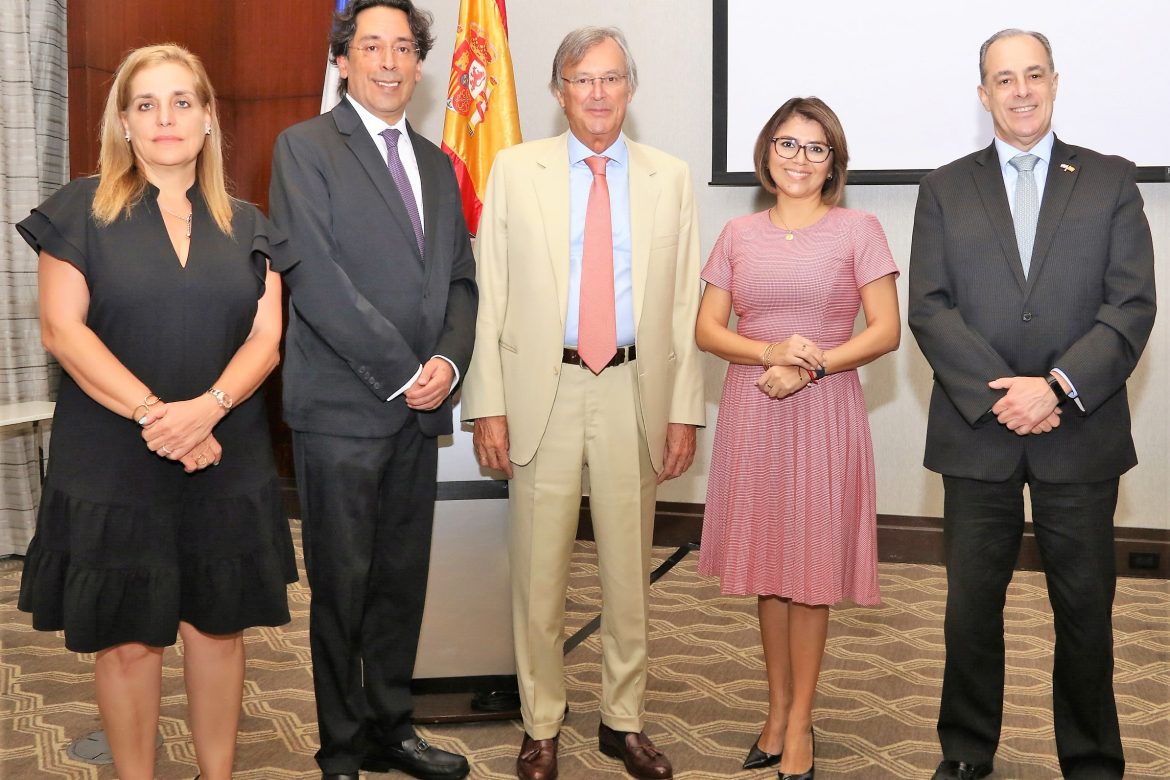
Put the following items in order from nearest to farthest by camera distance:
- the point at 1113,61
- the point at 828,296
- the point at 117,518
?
the point at 117,518 → the point at 828,296 → the point at 1113,61

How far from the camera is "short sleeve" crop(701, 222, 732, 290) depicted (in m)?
2.86

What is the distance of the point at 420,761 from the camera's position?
278 centimetres

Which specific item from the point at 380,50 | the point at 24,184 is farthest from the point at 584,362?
the point at 24,184

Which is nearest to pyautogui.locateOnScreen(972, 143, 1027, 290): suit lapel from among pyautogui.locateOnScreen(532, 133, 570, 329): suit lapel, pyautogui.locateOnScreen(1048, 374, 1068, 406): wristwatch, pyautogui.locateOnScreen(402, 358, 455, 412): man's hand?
pyautogui.locateOnScreen(1048, 374, 1068, 406): wristwatch

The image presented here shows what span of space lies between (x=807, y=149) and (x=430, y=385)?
114cm

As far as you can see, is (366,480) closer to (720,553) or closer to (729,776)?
(720,553)

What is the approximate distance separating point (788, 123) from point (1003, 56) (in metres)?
0.54

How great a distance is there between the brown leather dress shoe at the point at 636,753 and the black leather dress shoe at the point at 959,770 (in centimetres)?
71

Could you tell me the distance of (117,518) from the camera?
7.12 feet

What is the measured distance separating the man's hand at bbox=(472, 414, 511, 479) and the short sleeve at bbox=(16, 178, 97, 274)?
1049mm

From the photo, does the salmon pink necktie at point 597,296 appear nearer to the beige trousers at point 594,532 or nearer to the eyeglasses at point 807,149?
the beige trousers at point 594,532

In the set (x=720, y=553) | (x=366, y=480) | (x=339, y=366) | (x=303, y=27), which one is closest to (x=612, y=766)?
(x=720, y=553)

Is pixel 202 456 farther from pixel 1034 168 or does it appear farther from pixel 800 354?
pixel 1034 168

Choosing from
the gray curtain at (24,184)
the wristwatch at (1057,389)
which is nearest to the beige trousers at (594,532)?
the wristwatch at (1057,389)
